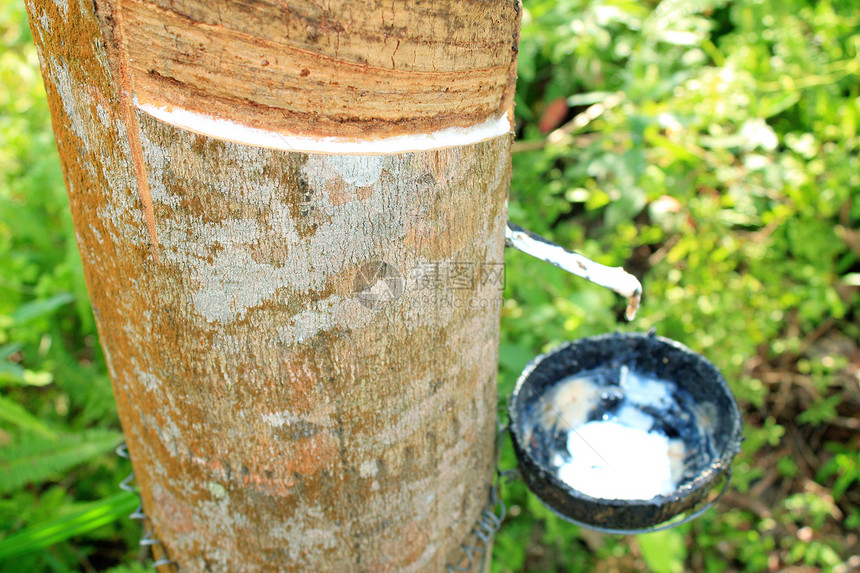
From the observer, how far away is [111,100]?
71cm

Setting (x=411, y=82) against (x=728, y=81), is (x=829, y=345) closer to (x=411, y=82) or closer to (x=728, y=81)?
(x=728, y=81)

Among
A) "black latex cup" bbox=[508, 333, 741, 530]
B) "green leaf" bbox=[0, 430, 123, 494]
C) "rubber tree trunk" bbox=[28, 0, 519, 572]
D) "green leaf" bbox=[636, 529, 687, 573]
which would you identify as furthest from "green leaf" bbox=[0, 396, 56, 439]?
"green leaf" bbox=[636, 529, 687, 573]

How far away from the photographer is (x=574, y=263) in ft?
3.56

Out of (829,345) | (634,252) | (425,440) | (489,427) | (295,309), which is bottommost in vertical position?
(829,345)

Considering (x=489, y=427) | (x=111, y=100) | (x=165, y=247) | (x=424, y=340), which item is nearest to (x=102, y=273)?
(x=165, y=247)

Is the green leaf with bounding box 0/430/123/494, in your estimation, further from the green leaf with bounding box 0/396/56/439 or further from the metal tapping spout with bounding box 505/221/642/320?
the metal tapping spout with bounding box 505/221/642/320

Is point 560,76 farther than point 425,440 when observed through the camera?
Yes

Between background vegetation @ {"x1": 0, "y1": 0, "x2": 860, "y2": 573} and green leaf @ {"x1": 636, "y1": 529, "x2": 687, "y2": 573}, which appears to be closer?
green leaf @ {"x1": 636, "y1": 529, "x2": 687, "y2": 573}

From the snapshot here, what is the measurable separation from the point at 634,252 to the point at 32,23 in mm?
3181

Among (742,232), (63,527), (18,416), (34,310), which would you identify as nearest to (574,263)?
(63,527)

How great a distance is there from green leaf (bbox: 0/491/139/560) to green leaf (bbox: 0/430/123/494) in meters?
0.27

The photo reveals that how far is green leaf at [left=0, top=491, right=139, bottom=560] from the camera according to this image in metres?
1.92

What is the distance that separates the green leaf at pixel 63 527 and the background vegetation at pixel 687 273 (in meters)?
0.30

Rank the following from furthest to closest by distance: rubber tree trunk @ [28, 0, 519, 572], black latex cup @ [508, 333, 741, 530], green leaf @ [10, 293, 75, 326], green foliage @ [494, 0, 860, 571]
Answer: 1. green foliage @ [494, 0, 860, 571]
2. green leaf @ [10, 293, 75, 326]
3. black latex cup @ [508, 333, 741, 530]
4. rubber tree trunk @ [28, 0, 519, 572]
